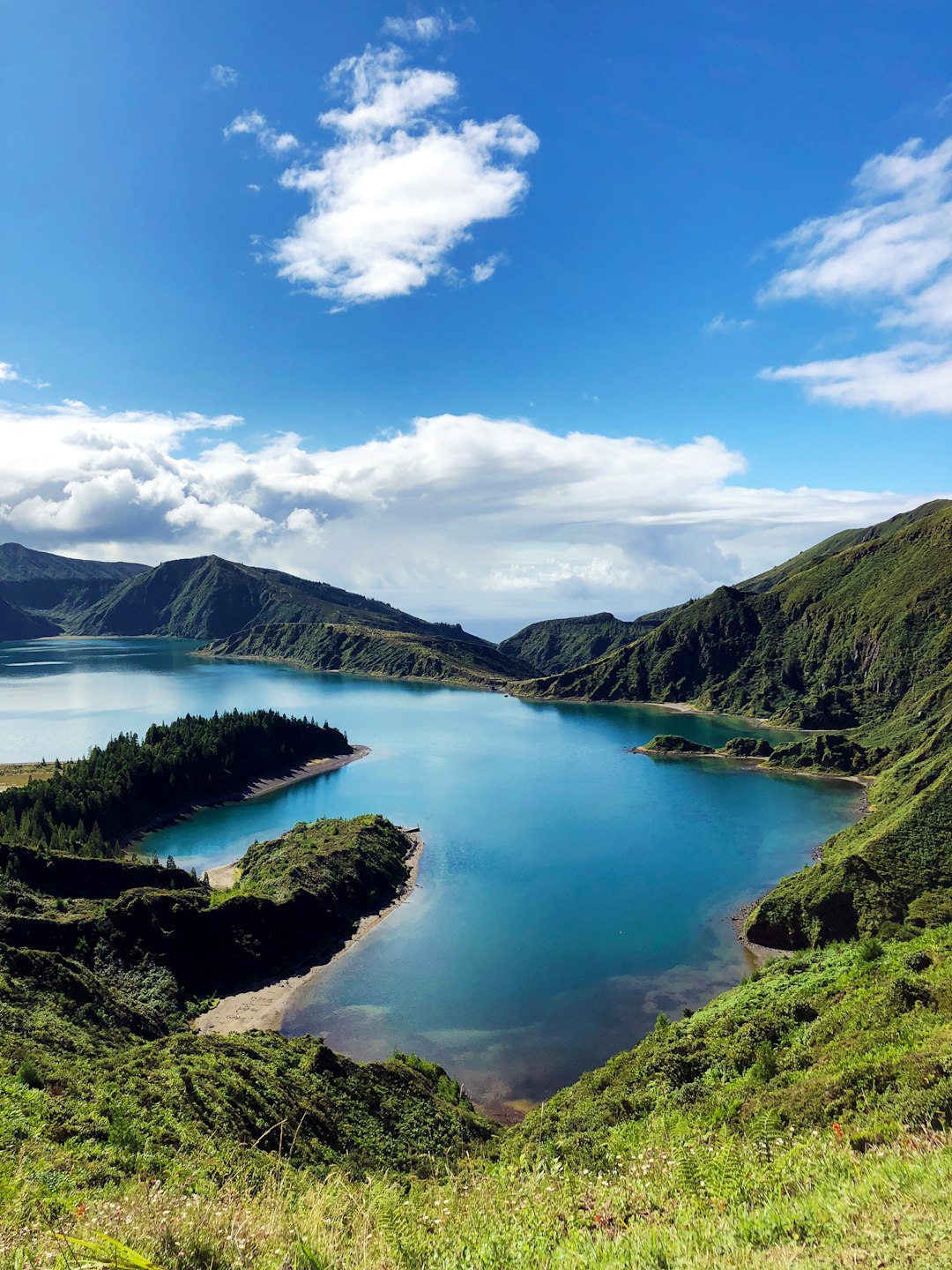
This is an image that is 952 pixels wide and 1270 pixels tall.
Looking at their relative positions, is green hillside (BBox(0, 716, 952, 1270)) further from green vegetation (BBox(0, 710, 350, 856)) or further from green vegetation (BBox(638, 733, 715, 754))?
green vegetation (BBox(638, 733, 715, 754))

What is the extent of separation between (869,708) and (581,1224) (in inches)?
6854

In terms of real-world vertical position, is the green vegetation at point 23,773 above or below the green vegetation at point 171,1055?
below

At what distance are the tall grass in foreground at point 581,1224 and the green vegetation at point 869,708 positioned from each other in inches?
1651

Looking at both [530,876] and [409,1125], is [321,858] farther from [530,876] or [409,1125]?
[409,1125]

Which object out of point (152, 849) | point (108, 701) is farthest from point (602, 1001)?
point (108, 701)

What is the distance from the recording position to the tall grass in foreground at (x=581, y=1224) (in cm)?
705

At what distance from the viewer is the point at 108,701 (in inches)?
7106

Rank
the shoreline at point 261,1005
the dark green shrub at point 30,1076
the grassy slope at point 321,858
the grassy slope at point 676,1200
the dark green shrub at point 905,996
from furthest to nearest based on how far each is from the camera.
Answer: the grassy slope at point 321,858
the shoreline at point 261,1005
the dark green shrub at point 905,996
the dark green shrub at point 30,1076
the grassy slope at point 676,1200

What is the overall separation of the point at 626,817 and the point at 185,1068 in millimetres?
75860

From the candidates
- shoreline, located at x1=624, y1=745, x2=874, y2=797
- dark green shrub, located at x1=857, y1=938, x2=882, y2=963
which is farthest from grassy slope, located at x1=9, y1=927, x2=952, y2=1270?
shoreline, located at x1=624, y1=745, x2=874, y2=797

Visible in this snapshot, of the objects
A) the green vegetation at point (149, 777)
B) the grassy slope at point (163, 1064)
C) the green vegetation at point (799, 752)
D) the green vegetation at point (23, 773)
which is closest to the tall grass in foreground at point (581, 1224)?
the grassy slope at point (163, 1064)

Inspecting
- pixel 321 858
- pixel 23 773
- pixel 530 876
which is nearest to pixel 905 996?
pixel 530 876

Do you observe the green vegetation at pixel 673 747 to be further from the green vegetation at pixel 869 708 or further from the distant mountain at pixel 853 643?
the distant mountain at pixel 853 643

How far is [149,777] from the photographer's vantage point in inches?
3602
